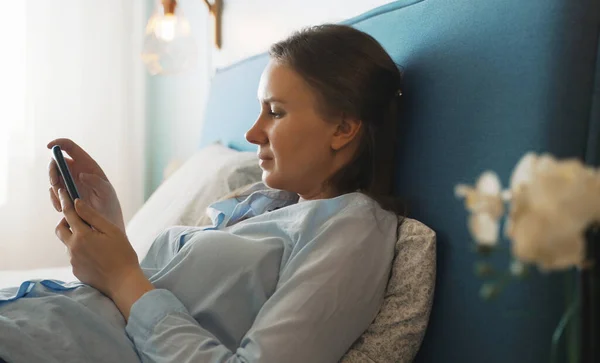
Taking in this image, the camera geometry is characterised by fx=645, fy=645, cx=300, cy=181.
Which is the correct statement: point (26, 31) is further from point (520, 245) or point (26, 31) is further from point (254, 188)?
point (520, 245)

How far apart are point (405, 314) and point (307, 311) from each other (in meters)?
0.14

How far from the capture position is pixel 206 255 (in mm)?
924

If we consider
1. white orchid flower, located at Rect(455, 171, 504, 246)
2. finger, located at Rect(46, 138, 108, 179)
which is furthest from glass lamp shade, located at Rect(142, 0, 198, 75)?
white orchid flower, located at Rect(455, 171, 504, 246)

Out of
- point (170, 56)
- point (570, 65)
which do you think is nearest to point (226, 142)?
point (170, 56)

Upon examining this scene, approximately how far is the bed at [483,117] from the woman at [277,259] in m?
0.07

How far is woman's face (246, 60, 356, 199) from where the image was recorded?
1.00 metres

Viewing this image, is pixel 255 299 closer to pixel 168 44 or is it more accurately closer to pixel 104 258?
pixel 104 258

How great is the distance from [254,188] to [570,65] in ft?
2.24

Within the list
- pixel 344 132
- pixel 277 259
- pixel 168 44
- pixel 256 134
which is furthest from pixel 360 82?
pixel 168 44

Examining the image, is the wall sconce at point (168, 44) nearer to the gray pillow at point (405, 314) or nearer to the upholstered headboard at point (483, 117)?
the upholstered headboard at point (483, 117)

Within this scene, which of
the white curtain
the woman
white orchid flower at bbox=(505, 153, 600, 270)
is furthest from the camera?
the white curtain

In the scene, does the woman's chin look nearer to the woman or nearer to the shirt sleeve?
the woman

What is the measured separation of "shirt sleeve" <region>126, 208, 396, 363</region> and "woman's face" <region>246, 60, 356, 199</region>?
0.16 metres

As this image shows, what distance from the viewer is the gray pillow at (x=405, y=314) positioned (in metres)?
0.84
